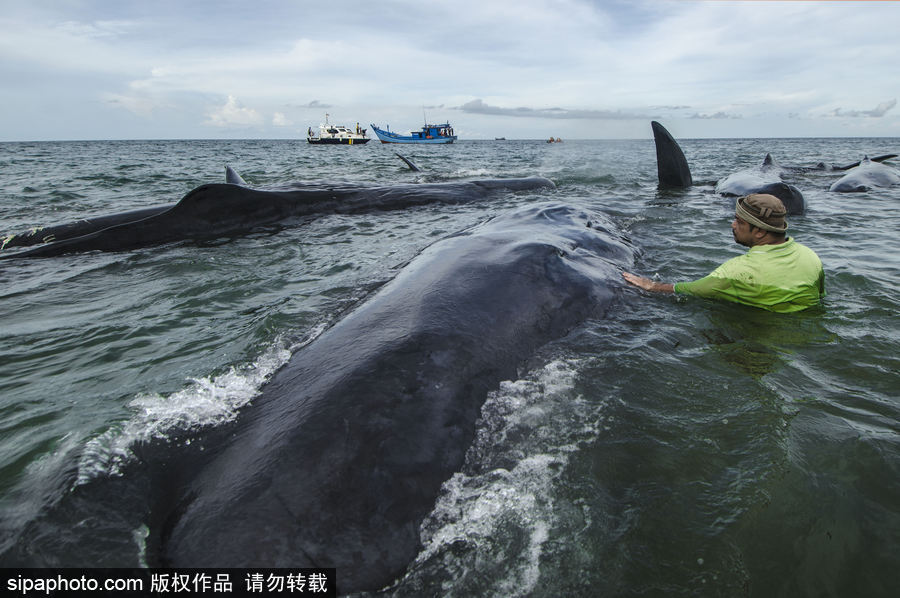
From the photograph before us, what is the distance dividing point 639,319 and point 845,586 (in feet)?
8.70

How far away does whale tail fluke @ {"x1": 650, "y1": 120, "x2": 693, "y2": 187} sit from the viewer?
43.7 feet

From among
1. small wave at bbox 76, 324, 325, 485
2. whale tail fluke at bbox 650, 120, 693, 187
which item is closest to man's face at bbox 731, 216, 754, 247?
small wave at bbox 76, 324, 325, 485

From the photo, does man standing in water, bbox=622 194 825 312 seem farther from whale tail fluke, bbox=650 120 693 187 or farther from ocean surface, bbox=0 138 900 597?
whale tail fluke, bbox=650 120 693 187

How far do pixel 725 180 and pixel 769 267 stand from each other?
10574mm

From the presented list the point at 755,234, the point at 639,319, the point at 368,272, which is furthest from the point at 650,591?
the point at 368,272

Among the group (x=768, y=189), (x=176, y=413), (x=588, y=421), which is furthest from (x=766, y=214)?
(x=768, y=189)

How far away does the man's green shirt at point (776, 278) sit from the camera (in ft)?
14.9

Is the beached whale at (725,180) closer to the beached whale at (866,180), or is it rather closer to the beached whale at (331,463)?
the beached whale at (866,180)

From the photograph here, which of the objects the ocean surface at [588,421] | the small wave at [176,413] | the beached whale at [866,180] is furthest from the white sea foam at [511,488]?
the beached whale at [866,180]

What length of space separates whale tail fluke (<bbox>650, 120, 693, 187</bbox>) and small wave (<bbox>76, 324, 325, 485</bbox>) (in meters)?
13.0

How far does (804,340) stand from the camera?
4070mm

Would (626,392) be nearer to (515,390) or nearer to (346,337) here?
(515,390)

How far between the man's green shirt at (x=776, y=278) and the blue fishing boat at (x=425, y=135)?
328ft

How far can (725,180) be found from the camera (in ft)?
44.4
